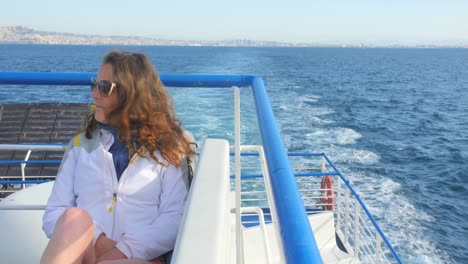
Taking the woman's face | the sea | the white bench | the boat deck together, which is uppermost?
the woman's face

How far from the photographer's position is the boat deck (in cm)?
935

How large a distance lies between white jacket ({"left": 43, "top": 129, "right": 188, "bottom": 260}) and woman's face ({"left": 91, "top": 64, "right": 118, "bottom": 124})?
0.20 ft

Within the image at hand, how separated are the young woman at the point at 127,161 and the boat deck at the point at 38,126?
8000 mm

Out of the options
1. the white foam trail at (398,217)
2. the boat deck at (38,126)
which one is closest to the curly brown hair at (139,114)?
the white foam trail at (398,217)

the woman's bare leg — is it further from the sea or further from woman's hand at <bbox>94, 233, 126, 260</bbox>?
the sea

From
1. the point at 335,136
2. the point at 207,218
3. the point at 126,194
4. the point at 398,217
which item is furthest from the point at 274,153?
the point at 335,136

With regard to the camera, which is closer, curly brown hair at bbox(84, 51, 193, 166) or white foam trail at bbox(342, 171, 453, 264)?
curly brown hair at bbox(84, 51, 193, 166)

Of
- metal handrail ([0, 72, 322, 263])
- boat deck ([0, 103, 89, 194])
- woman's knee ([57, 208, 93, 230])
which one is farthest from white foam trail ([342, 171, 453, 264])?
woman's knee ([57, 208, 93, 230])

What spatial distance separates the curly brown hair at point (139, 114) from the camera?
1689 millimetres

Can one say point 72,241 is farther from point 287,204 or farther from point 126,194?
point 287,204

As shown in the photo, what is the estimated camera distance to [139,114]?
171 centimetres

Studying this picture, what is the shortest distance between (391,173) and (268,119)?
A: 13.9m

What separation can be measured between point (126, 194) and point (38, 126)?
9.42m

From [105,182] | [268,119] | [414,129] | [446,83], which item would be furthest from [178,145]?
[446,83]
